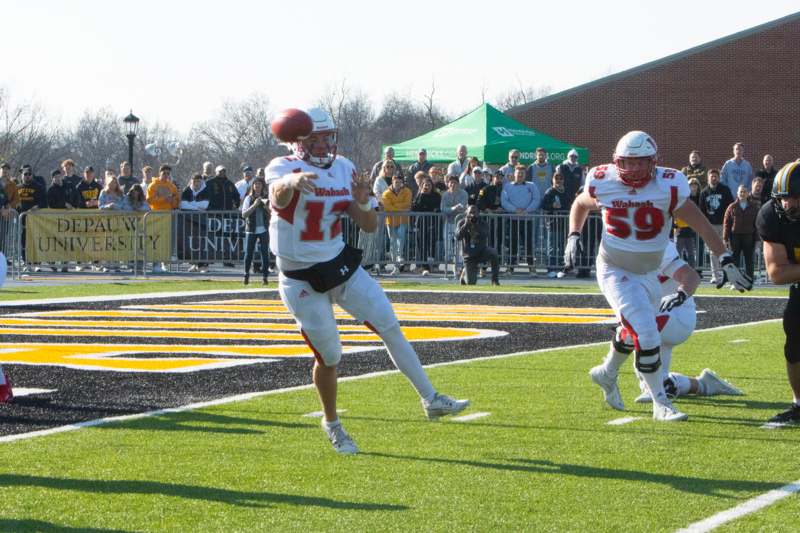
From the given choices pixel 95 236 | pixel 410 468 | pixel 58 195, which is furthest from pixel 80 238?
pixel 410 468

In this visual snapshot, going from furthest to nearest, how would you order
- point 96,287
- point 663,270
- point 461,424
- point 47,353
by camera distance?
1. point 96,287
2. point 47,353
3. point 663,270
4. point 461,424

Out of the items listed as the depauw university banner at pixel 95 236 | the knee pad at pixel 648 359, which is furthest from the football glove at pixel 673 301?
the depauw university banner at pixel 95 236

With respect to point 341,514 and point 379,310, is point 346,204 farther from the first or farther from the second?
point 341,514

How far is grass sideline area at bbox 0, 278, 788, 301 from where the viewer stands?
20.8m

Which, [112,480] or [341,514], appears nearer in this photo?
[341,514]

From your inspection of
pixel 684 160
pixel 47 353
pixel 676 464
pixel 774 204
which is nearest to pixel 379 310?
pixel 676 464

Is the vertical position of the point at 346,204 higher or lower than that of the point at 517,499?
higher

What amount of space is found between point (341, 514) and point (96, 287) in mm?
16527

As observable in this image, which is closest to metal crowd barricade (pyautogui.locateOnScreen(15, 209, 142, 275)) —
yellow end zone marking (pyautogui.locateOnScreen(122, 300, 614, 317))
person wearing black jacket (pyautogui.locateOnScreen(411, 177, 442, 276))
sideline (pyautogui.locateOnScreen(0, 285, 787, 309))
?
sideline (pyautogui.locateOnScreen(0, 285, 787, 309))

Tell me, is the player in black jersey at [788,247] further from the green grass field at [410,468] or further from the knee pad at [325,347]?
the knee pad at [325,347]

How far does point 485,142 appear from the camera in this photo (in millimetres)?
28938

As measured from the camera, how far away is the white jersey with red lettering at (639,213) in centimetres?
902

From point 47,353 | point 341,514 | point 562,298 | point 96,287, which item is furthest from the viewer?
point 96,287

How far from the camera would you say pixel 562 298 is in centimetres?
1981
